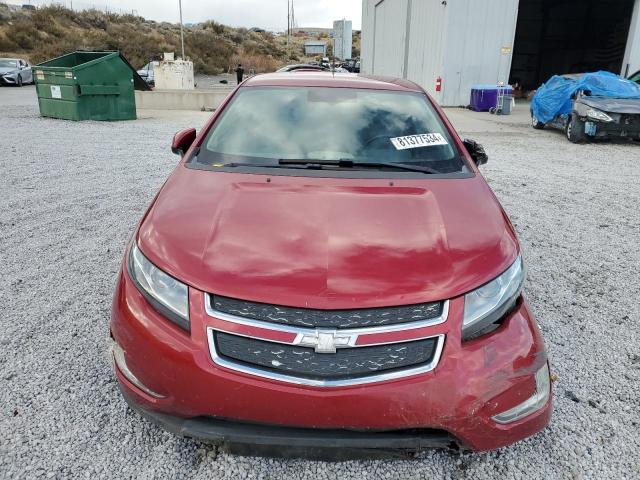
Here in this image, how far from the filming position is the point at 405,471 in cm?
207

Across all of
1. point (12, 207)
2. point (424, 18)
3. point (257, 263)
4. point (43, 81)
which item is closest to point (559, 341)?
point (257, 263)

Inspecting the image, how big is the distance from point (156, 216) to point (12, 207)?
4157 mm

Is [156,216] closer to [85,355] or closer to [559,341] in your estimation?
[85,355]

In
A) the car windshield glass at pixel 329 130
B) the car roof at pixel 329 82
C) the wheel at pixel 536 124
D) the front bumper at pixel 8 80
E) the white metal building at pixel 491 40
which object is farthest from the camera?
the front bumper at pixel 8 80

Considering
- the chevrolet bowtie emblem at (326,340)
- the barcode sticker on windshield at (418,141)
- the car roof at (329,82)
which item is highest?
the car roof at (329,82)

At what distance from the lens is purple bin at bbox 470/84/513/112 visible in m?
17.2

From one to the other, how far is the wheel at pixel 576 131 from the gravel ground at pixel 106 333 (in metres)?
3.86

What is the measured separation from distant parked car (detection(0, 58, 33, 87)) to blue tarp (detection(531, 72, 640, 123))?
23086 millimetres

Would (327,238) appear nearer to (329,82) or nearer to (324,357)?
(324,357)

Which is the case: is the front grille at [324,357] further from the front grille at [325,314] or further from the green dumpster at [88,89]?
the green dumpster at [88,89]

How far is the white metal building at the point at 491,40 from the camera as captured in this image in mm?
18578

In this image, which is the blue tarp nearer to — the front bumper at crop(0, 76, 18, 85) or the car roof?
the car roof

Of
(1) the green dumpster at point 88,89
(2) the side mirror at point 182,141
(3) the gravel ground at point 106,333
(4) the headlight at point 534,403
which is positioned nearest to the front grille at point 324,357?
(4) the headlight at point 534,403

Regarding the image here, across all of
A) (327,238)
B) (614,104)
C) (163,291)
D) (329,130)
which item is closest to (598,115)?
(614,104)
